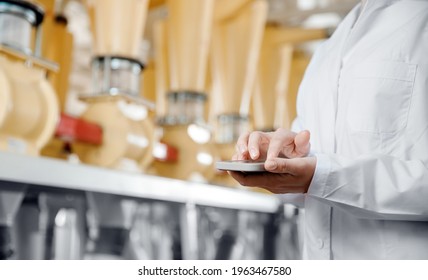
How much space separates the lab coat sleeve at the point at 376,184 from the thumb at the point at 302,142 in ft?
0.08

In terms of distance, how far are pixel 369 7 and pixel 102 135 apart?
618 millimetres

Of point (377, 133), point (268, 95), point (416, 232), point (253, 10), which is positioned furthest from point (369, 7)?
point (268, 95)

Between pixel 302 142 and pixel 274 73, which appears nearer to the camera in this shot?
pixel 302 142

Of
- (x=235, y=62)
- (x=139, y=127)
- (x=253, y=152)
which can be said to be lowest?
(x=253, y=152)

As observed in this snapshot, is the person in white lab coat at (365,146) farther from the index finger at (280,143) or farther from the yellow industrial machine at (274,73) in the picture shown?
the yellow industrial machine at (274,73)

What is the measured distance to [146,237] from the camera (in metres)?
1.39

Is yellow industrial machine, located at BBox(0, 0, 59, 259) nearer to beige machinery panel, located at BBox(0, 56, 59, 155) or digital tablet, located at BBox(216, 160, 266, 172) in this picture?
beige machinery panel, located at BBox(0, 56, 59, 155)

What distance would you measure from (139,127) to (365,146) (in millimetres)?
621

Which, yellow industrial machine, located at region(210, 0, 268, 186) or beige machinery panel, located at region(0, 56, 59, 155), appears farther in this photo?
yellow industrial machine, located at region(210, 0, 268, 186)

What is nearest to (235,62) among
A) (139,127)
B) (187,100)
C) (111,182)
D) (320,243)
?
(187,100)

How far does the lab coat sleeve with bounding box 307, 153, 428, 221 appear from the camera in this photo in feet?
1.85

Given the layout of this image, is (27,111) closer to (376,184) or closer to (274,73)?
(376,184)

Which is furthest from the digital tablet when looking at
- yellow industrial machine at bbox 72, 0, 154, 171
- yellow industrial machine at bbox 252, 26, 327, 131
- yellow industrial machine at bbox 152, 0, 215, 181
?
yellow industrial machine at bbox 252, 26, 327, 131

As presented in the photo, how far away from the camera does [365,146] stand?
0.62m
